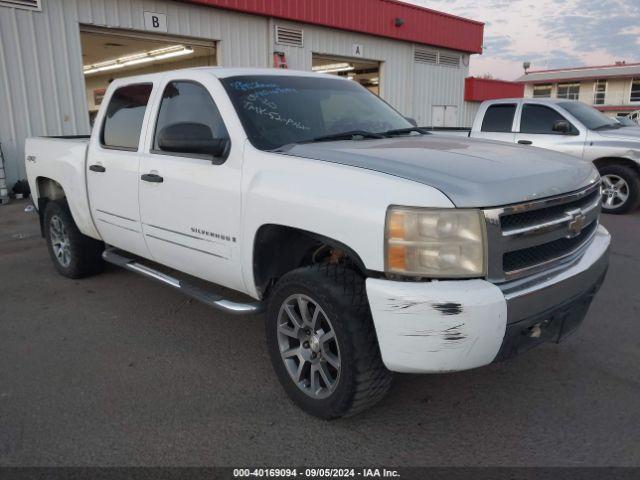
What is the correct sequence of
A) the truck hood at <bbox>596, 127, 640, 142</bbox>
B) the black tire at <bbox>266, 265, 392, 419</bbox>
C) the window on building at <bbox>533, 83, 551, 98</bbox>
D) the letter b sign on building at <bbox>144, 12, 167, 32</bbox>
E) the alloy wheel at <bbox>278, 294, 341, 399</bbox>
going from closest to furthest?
the black tire at <bbox>266, 265, 392, 419</bbox>
the alloy wheel at <bbox>278, 294, 341, 399</bbox>
the truck hood at <bbox>596, 127, 640, 142</bbox>
the letter b sign on building at <bbox>144, 12, 167, 32</bbox>
the window on building at <bbox>533, 83, 551, 98</bbox>

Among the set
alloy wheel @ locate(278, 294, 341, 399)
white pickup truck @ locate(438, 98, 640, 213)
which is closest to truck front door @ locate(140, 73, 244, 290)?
alloy wheel @ locate(278, 294, 341, 399)

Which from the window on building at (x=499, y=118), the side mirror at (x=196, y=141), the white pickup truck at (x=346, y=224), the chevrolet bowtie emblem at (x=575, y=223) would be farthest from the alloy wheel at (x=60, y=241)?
the window on building at (x=499, y=118)

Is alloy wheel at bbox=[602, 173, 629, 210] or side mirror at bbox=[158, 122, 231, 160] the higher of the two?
side mirror at bbox=[158, 122, 231, 160]

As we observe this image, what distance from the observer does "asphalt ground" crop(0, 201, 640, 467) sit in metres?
2.58

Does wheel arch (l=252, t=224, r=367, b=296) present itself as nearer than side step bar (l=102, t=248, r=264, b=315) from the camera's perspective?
Yes

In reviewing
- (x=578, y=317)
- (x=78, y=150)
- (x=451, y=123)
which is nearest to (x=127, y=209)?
(x=78, y=150)

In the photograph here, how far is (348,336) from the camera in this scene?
99.3 inches

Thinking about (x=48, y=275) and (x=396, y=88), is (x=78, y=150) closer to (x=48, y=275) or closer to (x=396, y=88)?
A: (x=48, y=275)

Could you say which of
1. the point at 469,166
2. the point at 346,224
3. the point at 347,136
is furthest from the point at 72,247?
the point at 469,166

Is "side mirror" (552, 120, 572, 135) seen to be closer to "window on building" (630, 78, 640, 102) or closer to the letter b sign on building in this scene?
the letter b sign on building

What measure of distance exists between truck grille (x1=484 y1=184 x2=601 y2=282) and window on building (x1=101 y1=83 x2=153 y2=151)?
2.85 metres

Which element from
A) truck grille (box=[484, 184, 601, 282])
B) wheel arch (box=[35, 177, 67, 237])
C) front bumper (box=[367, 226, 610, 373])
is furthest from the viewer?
wheel arch (box=[35, 177, 67, 237])

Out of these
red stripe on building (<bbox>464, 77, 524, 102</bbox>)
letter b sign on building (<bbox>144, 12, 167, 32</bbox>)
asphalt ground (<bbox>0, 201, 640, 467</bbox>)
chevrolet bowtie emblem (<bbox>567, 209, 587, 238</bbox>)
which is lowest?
asphalt ground (<bbox>0, 201, 640, 467</bbox>)

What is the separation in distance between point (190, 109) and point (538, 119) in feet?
23.6
